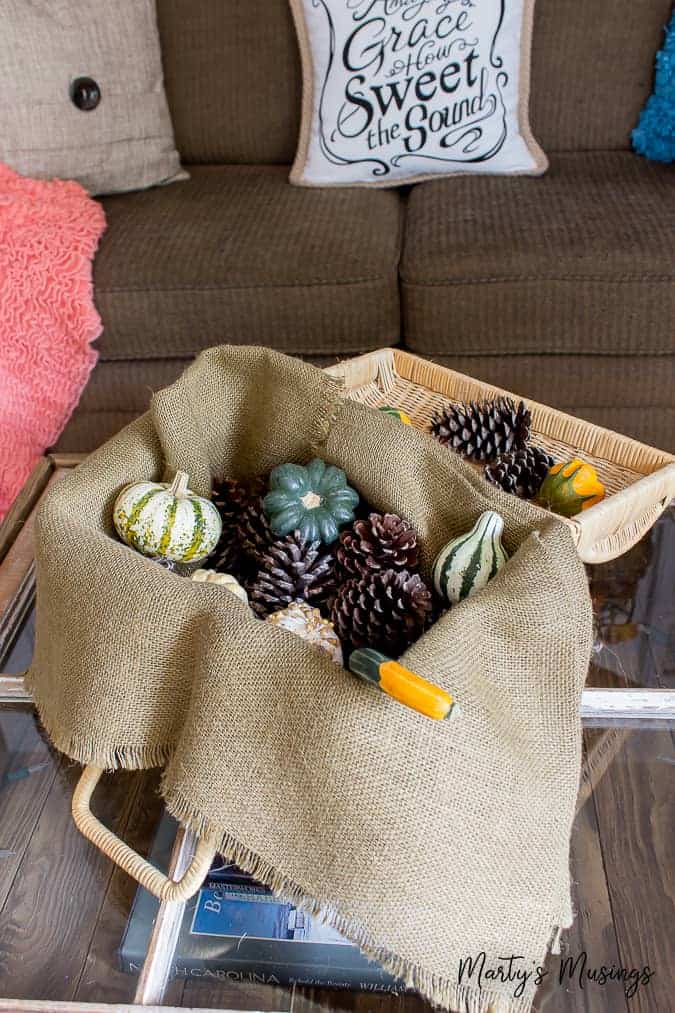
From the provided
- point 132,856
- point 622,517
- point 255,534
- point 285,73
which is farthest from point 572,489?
point 285,73

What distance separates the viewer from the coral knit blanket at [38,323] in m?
1.38

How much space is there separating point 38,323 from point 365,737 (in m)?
1.09

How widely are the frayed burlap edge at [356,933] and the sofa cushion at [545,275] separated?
99cm

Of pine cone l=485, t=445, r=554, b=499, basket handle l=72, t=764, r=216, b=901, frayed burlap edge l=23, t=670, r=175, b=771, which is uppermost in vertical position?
pine cone l=485, t=445, r=554, b=499

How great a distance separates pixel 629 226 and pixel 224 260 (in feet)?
2.20

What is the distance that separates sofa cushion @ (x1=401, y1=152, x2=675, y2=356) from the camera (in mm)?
1325

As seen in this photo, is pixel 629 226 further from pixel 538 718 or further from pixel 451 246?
pixel 538 718

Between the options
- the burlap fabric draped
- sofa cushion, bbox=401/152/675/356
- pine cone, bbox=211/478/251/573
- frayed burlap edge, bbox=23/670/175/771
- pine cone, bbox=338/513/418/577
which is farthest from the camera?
sofa cushion, bbox=401/152/675/356

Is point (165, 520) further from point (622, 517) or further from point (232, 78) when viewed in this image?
point (232, 78)

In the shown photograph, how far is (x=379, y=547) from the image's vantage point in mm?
784

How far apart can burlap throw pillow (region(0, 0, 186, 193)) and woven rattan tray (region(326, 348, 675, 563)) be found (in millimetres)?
820

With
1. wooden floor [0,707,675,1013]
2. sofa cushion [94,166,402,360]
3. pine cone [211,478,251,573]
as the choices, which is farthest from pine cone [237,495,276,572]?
sofa cushion [94,166,402,360]

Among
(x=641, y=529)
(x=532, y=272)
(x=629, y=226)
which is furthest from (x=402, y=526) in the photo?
(x=629, y=226)

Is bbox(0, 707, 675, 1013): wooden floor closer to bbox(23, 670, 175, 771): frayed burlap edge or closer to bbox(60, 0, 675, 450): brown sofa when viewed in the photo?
bbox(23, 670, 175, 771): frayed burlap edge
